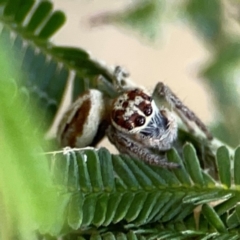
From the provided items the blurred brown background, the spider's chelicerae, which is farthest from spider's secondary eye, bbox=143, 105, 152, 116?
the blurred brown background

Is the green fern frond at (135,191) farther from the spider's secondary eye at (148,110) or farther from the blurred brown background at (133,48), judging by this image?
the blurred brown background at (133,48)

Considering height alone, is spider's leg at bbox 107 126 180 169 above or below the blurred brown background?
below

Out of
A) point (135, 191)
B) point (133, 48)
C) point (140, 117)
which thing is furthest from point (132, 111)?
point (133, 48)

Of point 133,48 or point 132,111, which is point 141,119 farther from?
point 133,48

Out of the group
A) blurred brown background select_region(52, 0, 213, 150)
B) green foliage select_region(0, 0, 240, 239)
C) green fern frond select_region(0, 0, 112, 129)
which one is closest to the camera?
green foliage select_region(0, 0, 240, 239)

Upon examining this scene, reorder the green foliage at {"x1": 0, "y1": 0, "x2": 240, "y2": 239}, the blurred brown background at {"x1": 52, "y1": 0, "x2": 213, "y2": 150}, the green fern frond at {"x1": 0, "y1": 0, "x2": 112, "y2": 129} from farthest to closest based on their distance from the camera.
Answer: the blurred brown background at {"x1": 52, "y1": 0, "x2": 213, "y2": 150} → the green fern frond at {"x1": 0, "y1": 0, "x2": 112, "y2": 129} → the green foliage at {"x1": 0, "y1": 0, "x2": 240, "y2": 239}

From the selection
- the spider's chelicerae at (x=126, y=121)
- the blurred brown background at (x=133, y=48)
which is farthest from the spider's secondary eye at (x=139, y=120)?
the blurred brown background at (x=133, y=48)

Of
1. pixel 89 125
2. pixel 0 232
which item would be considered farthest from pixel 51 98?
pixel 0 232

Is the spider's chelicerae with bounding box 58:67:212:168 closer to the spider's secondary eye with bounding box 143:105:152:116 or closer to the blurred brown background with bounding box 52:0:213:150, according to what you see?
the spider's secondary eye with bounding box 143:105:152:116
